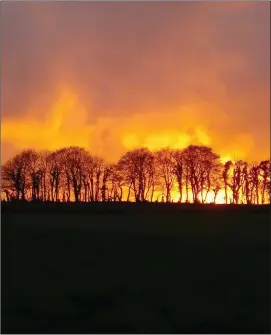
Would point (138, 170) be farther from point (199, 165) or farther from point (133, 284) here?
point (133, 284)

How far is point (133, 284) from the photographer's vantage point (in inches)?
502

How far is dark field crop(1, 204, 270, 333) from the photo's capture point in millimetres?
10500

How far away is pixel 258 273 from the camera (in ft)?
44.8

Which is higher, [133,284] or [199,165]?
[199,165]

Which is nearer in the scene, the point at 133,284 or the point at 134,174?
the point at 133,284

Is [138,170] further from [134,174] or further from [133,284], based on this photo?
[133,284]

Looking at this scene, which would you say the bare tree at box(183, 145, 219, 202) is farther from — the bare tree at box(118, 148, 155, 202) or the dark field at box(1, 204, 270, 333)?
the dark field at box(1, 204, 270, 333)

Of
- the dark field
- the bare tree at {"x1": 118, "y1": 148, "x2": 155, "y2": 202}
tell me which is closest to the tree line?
the bare tree at {"x1": 118, "y1": 148, "x2": 155, "y2": 202}

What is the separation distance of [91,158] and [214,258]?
57.2m

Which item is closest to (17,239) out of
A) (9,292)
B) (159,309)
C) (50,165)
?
(9,292)

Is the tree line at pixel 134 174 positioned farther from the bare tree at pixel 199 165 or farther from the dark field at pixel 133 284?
the dark field at pixel 133 284

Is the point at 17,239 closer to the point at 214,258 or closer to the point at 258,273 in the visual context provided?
the point at 214,258

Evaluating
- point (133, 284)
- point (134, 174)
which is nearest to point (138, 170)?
point (134, 174)

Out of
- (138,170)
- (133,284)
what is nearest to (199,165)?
(138,170)
